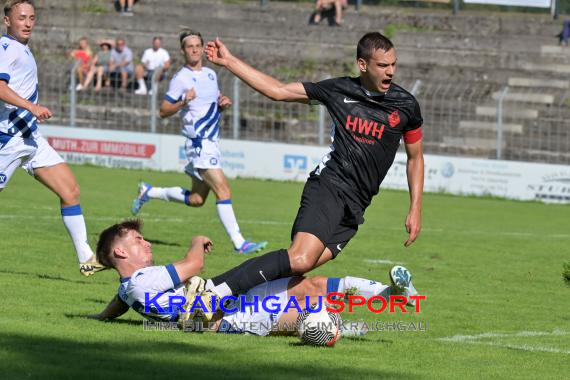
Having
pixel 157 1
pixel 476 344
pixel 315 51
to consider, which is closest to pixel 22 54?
pixel 476 344

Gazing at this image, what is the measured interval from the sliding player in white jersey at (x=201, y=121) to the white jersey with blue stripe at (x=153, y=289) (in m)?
5.54

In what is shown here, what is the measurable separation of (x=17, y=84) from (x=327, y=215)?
12.1ft

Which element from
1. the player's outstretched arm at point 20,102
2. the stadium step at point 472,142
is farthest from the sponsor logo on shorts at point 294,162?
the player's outstretched arm at point 20,102

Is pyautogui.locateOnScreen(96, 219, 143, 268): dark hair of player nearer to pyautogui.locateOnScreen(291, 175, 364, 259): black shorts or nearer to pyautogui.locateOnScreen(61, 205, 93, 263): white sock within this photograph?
pyautogui.locateOnScreen(291, 175, 364, 259): black shorts

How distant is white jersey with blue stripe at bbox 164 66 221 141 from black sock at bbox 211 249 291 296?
20.8 feet

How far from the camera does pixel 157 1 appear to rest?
36.3 metres

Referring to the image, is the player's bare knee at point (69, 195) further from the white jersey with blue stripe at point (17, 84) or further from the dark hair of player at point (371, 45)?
the dark hair of player at point (371, 45)

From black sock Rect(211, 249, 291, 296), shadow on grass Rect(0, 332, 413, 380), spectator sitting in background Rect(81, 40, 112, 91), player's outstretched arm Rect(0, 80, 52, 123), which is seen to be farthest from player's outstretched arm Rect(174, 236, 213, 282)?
spectator sitting in background Rect(81, 40, 112, 91)

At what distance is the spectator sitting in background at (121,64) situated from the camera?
2881 centimetres

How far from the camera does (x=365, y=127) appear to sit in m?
8.12

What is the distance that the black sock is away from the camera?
7.60 meters

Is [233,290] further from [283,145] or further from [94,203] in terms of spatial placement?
[283,145]

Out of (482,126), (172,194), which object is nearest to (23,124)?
(172,194)

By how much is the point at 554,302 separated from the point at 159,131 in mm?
17409
